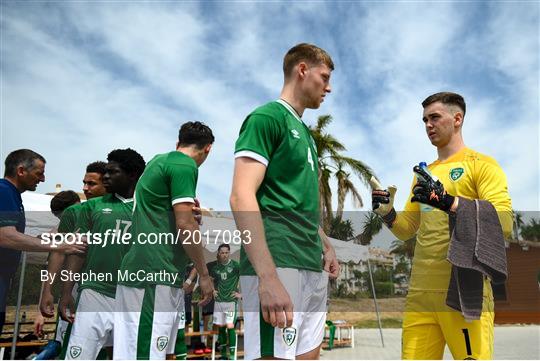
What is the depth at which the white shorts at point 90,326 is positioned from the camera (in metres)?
3.52

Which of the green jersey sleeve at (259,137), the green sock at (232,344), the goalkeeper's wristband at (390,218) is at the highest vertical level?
the green jersey sleeve at (259,137)

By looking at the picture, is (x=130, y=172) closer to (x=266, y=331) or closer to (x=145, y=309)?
(x=145, y=309)

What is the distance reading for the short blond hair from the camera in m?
2.46

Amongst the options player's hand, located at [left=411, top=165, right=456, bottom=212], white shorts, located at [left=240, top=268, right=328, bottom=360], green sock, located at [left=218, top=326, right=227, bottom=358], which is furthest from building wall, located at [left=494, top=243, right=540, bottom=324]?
green sock, located at [left=218, top=326, right=227, bottom=358]

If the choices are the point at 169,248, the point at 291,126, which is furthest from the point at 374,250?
the point at 291,126

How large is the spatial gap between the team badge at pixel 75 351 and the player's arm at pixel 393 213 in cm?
245

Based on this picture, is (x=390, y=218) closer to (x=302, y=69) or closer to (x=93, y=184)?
(x=302, y=69)

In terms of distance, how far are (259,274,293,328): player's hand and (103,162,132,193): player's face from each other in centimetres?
244

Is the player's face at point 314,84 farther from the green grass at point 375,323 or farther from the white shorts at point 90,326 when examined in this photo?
the green grass at point 375,323

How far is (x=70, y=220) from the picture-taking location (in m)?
4.13

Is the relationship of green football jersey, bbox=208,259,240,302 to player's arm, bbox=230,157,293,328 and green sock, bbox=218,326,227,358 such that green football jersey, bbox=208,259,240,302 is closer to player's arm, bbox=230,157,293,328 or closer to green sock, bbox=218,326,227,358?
green sock, bbox=218,326,227,358

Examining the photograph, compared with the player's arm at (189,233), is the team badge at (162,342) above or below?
below

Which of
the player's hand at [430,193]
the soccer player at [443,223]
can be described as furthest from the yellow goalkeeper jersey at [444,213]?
the player's hand at [430,193]

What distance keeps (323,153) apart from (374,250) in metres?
9.21
